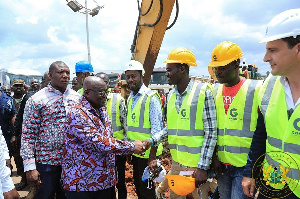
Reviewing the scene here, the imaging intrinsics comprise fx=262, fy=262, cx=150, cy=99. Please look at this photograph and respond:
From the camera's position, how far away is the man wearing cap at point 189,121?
2738 mm

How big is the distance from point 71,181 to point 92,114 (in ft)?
2.30

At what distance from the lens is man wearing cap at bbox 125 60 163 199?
364 centimetres

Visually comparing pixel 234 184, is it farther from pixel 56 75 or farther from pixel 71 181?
pixel 56 75

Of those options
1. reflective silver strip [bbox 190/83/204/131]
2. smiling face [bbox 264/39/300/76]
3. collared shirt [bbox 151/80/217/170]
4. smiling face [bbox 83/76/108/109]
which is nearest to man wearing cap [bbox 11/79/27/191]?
smiling face [bbox 83/76/108/109]

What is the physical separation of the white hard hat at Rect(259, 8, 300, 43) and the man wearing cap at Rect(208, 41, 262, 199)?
93 centimetres

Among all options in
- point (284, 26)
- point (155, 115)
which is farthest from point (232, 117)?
point (155, 115)

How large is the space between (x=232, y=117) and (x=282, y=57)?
1.01 meters

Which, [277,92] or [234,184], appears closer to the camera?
[277,92]

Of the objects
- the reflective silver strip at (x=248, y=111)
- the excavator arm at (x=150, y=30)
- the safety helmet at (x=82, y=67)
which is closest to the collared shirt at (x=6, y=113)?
the safety helmet at (x=82, y=67)

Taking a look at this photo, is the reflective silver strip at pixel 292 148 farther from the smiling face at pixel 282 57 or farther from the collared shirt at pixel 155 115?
the collared shirt at pixel 155 115

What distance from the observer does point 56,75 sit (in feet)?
11.1

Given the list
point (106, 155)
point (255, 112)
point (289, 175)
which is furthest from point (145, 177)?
point (289, 175)

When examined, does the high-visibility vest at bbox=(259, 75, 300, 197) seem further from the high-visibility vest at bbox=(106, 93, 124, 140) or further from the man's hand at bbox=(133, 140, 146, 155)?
the high-visibility vest at bbox=(106, 93, 124, 140)

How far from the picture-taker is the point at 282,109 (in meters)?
1.81
